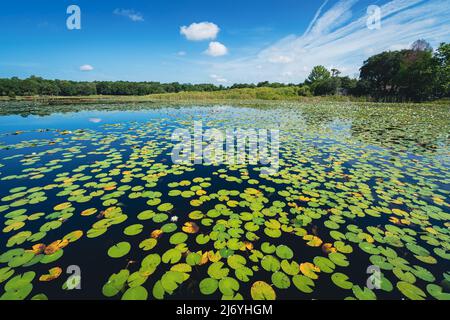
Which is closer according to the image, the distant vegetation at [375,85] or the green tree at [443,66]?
the green tree at [443,66]

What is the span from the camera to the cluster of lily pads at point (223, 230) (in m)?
1.62

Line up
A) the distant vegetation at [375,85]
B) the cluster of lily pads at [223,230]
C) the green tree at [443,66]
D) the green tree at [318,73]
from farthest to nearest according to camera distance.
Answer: the green tree at [318,73] < the distant vegetation at [375,85] < the green tree at [443,66] < the cluster of lily pads at [223,230]

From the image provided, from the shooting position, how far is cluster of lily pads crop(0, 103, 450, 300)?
1.62 metres

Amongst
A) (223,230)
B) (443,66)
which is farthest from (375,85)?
(223,230)

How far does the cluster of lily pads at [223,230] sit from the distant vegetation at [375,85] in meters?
37.9

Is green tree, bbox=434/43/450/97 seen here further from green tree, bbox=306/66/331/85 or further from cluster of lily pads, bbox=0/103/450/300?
cluster of lily pads, bbox=0/103/450/300

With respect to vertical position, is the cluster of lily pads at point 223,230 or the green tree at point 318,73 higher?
the green tree at point 318,73

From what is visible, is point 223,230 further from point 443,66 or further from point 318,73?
point 318,73

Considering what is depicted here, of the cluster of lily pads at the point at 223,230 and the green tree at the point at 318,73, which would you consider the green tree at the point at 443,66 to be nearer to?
the green tree at the point at 318,73

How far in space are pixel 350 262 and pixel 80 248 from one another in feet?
8.74

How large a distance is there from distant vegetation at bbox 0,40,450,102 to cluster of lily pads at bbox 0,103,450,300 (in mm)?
37914

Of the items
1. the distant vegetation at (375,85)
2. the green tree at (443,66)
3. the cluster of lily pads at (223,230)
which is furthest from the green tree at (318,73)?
the cluster of lily pads at (223,230)
